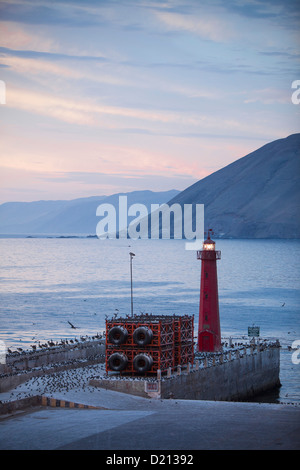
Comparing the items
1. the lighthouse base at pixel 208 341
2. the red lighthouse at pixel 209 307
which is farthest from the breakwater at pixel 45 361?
the red lighthouse at pixel 209 307

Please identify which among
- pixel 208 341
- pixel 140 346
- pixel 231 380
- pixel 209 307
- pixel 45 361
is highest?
pixel 209 307

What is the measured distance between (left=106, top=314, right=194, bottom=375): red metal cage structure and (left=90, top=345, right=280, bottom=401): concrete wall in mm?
1009

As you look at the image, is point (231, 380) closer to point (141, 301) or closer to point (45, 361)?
point (45, 361)

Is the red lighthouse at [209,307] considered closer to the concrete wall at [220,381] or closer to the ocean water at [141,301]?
the concrete wall at [220,381]

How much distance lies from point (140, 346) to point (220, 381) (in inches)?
256

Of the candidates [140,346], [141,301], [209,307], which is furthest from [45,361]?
[141,301]

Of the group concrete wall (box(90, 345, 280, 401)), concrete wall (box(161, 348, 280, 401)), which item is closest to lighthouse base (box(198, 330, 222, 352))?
concrete wall (box(90, 345, 280, 401))

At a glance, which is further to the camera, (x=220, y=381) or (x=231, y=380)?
(x=231, y=380)

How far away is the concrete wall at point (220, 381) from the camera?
36.6 m

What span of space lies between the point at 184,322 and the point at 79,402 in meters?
10.0

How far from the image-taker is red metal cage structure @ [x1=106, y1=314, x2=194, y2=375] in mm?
38438

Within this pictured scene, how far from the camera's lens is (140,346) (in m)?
39.0

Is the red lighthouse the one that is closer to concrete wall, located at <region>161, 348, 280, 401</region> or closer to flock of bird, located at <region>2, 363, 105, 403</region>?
concrete wall, located at <region>161, 348, 280, 401</region>

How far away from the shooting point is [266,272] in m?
189
